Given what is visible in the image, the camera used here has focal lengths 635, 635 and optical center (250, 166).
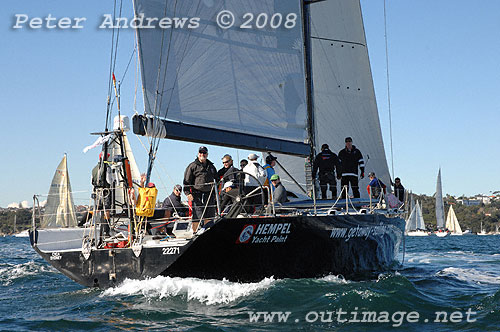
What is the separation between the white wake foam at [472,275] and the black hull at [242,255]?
360 cm

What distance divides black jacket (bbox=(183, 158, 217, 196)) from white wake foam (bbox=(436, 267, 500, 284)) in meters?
6.11

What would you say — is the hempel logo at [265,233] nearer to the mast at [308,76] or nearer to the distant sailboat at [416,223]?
the mast at [308,76]

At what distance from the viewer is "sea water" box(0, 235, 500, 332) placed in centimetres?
783

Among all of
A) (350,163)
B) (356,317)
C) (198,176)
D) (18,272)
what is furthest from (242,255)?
(18,272)

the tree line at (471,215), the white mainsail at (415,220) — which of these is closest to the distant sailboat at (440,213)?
the white mainsail at (415,220)

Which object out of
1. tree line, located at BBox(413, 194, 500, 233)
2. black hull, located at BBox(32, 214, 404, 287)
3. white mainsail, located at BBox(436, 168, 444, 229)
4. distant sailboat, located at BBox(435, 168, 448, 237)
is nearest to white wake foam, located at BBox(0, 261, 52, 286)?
black hull, located at BBox(32, 214, 404, 287)

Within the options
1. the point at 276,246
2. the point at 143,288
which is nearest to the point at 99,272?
the point at 143,288

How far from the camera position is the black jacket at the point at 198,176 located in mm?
10117

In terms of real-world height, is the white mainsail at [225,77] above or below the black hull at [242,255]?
above

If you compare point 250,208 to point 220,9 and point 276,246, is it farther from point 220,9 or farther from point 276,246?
point 220,9

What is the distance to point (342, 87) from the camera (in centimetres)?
1570

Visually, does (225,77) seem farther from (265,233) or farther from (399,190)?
(399,190)

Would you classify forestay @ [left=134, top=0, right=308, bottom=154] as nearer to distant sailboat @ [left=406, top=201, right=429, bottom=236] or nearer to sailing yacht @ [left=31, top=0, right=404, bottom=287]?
sailing yacht @ [left=31, top=0, right=404, bottom=287]

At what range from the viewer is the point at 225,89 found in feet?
37.7
